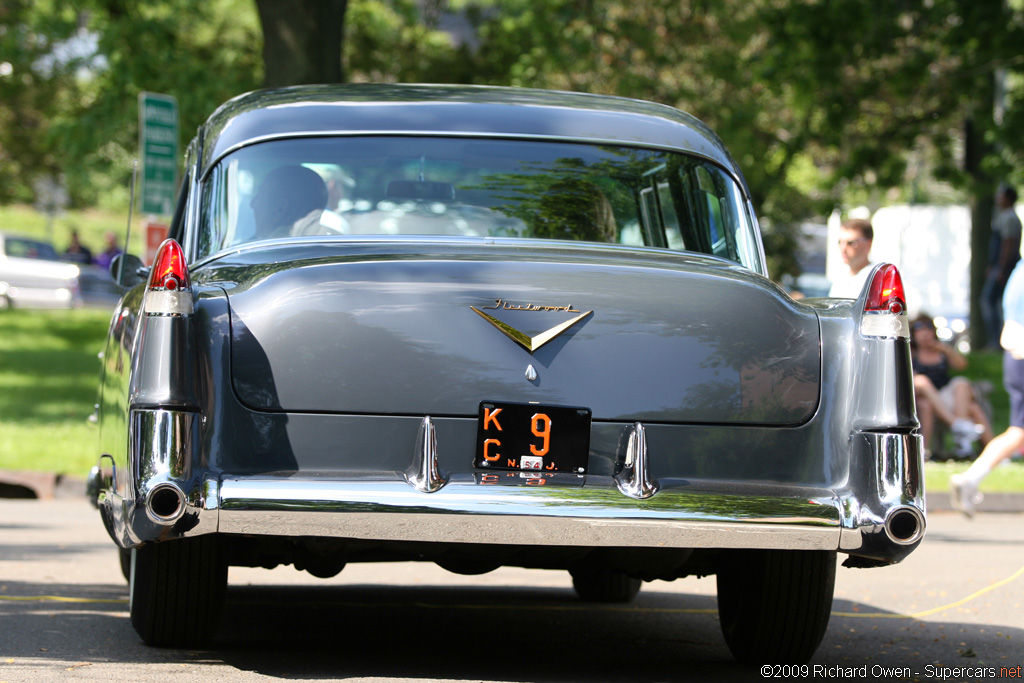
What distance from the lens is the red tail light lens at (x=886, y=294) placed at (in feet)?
14.7

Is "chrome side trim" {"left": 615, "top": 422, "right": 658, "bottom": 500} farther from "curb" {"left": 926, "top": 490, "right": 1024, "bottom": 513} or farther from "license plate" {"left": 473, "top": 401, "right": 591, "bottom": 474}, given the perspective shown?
"curb" {"left": 926, "top": 490, "right": 1024, "bottom": 513}

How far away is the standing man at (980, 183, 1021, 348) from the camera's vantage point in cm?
1862

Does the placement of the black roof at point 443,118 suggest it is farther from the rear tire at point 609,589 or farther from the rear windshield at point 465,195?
the rear tire at point 609,589

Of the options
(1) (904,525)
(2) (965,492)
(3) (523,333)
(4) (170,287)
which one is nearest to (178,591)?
(4) (170,287)

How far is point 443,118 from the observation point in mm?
5422

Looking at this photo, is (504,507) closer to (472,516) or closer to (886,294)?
(472,516)

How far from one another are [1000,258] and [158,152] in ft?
37.7

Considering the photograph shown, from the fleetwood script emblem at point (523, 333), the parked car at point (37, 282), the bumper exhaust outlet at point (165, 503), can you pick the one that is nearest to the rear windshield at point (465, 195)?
the fleetwood script emblem at point (523, 333)

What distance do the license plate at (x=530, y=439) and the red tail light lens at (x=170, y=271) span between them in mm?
940

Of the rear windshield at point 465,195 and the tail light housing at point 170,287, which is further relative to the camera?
the rear windshield at point 465,195

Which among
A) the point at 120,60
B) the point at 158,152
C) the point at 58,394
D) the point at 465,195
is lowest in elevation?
the point at 58,394

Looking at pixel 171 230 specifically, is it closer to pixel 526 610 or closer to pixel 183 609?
pixel 183 609

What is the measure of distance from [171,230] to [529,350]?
7.23ft

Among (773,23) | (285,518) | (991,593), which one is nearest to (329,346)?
(285,518)
